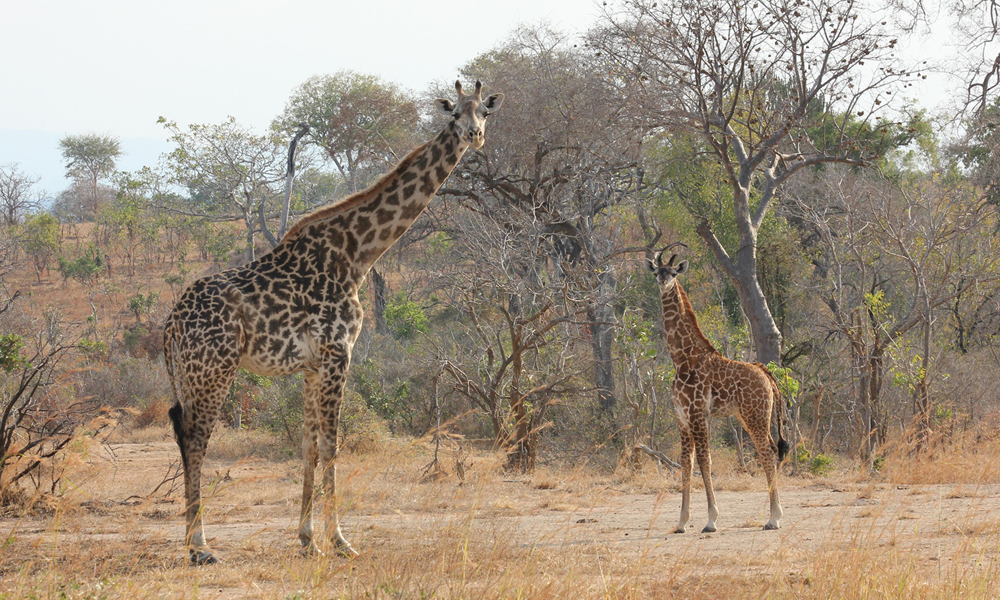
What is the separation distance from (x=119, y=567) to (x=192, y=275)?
105ft

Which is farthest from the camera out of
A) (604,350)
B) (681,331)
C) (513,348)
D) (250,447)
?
(604,350)

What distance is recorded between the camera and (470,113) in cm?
649

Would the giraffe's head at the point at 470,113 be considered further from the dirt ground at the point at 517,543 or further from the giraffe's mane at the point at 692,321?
the dirt ground at the point at 517,543

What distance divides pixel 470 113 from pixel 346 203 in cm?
109

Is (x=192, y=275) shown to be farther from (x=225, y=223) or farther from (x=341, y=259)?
(x=341, y=259)

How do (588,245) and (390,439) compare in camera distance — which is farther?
(588,245)

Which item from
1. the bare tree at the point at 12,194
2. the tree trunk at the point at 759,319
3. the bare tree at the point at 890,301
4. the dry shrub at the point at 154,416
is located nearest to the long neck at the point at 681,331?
the bare tree at the point at 890,301

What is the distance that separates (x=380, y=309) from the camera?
93.2 ft

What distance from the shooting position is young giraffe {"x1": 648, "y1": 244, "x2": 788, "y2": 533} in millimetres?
7207

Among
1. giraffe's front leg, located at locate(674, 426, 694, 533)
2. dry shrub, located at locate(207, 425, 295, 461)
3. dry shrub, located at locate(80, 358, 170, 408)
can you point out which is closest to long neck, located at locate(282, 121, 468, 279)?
giraffe's front leg, located at locate(674, 426, 694, 533)

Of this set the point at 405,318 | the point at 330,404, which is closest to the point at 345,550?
the point at 330,404

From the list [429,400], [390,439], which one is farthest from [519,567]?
[429,400]

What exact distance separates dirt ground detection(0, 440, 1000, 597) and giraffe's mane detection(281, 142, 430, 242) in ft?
5.65

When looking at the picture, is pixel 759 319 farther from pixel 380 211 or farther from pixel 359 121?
pixel 359 121
